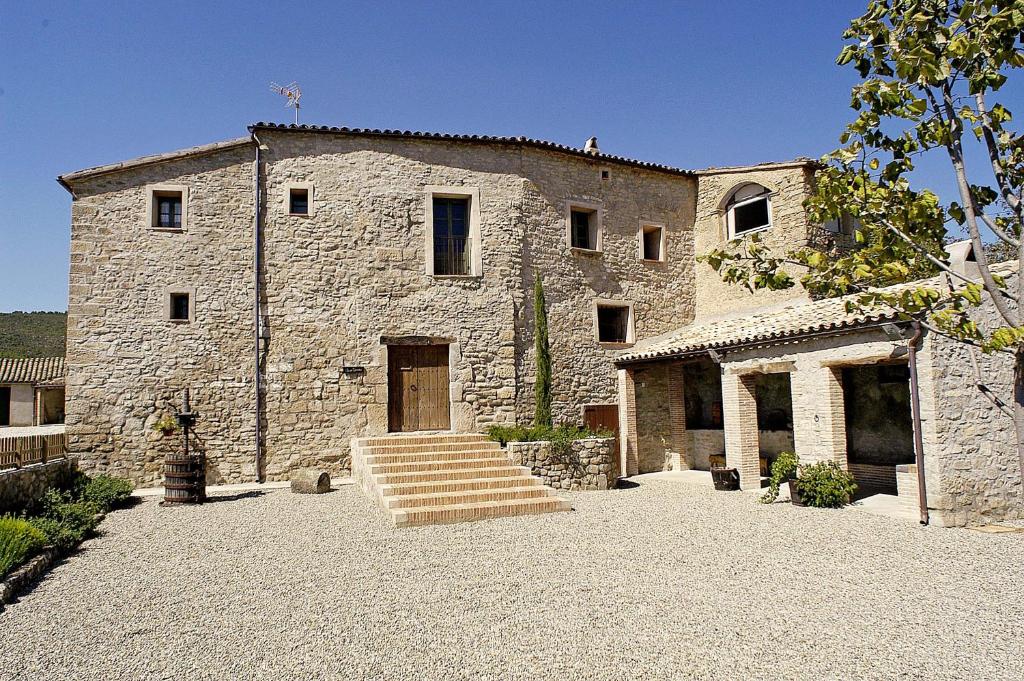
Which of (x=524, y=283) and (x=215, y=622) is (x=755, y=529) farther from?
(x=524, y=283)

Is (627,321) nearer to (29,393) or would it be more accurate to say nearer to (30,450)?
(30,450)

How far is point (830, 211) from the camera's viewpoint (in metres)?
6.28

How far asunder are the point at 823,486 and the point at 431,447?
23.1 ft

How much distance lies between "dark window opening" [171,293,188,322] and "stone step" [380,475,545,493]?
645cm

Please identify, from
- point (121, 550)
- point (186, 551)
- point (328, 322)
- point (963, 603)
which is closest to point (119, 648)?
point (186, 551)

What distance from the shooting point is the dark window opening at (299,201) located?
13922mm

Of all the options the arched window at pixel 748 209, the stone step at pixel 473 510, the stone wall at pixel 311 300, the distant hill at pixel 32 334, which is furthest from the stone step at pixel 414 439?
the distant hill at pixel 32 334

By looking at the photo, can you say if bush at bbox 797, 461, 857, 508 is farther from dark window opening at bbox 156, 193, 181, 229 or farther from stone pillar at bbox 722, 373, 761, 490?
dark window opening at bbox 156, 193, 181, 229

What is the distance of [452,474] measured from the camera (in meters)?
11.1

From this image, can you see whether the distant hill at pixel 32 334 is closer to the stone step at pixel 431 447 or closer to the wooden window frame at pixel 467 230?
the wooden window frame at pixel 467 230

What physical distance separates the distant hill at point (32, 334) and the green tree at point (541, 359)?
36.0m

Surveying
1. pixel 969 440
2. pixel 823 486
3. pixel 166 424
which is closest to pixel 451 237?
pixel 166 424

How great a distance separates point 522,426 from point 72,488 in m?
8.76

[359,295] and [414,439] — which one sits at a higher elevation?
[359,295]
